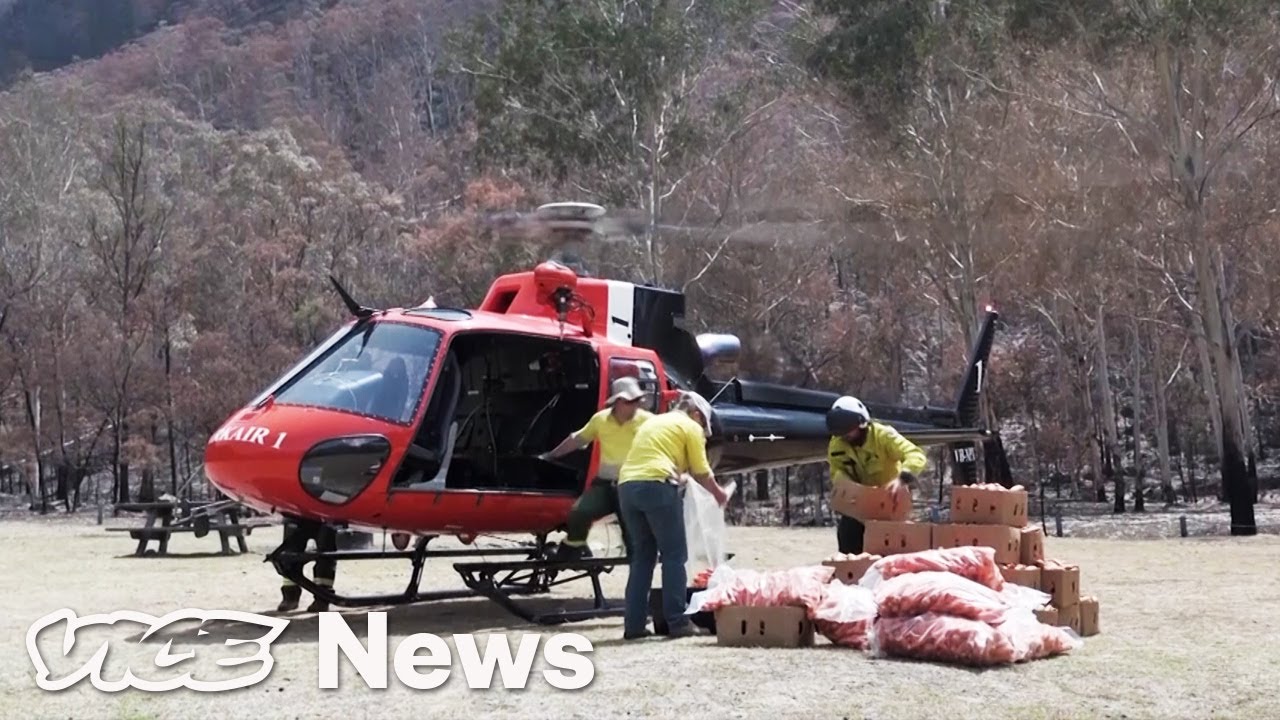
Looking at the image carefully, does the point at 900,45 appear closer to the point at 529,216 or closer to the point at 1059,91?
the point at 1059,91

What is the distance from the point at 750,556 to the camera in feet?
54.5

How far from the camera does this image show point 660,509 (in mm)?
7688

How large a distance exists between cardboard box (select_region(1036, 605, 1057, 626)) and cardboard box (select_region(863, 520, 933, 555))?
75 centimetres

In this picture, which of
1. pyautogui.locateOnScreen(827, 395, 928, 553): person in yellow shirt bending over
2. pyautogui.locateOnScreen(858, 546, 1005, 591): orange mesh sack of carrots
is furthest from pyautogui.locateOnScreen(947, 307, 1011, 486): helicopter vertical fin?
pyautogui.locateOnScreen(858, 546, 1005, 591): orange mesh sack of carrots

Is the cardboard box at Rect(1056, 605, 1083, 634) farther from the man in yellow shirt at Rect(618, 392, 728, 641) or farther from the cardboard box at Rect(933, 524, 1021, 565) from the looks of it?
the man in yellow shirt at Rect(618, 392, 728, 641)

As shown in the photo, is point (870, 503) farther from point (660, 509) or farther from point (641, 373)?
point (641, 373)

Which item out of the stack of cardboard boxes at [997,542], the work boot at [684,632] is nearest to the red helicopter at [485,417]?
the work boot at [684,632]

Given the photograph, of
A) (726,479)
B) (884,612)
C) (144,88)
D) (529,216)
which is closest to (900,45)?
(726,479)

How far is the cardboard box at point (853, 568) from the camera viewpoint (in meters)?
7.68

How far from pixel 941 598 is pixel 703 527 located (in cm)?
177

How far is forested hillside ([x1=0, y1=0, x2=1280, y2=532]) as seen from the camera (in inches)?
1056

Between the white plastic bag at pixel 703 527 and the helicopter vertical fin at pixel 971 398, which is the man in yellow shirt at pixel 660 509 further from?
the helicopter vertical fin at pixel 971 398

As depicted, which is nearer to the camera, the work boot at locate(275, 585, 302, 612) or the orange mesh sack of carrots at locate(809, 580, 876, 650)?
the orange mesh sack of carrots at locate(809, 580, 876, 650)

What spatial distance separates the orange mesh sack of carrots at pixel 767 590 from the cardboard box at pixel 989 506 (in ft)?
3.07
